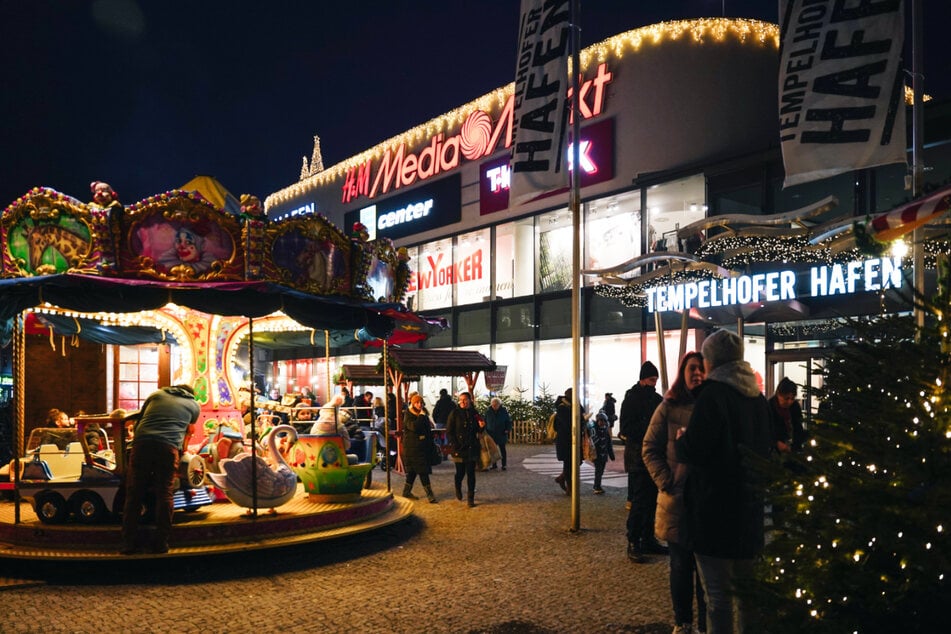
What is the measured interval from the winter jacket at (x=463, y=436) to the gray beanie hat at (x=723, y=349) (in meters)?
7.37

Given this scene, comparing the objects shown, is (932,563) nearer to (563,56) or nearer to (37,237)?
(563,56)

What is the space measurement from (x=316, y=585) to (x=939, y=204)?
5886 mm

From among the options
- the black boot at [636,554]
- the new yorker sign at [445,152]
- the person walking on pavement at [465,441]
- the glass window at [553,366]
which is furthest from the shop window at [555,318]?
the black boot at [636,554]

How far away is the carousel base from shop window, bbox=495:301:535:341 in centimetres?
1776

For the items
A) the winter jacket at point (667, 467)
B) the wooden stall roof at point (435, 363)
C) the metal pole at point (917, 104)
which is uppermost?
the metal pole at point (917, 104)

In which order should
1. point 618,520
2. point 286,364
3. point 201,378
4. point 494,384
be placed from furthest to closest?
point 286,364
point 494,384
point 201,378
point 618,520

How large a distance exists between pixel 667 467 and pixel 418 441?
7.29 m

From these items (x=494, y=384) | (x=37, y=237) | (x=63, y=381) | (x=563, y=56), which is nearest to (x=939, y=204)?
(x=563, y=56)

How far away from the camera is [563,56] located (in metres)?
9.27

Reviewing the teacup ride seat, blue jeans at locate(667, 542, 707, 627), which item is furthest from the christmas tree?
the teacup ride seat

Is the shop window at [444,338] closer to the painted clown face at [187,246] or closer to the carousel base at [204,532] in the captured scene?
the painted clown face at [187,246]

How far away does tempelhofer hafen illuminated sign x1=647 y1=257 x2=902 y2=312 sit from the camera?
1584 centimetres

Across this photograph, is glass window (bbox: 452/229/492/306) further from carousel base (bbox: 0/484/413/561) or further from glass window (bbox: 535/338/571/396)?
carousel base (bbox: 0/484/413/561)

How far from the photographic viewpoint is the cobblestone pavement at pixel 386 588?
579cm
